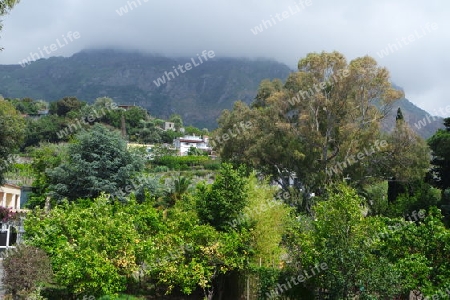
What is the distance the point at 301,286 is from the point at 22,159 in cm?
5131

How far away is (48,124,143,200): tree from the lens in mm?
24656

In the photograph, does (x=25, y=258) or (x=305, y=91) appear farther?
(x=305, y=91)

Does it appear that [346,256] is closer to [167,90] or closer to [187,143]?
[187,143]

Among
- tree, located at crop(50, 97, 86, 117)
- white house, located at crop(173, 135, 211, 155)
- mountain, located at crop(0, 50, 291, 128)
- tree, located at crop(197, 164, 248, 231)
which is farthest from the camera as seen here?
mountain, located at crop(0, 50, 291, 128)

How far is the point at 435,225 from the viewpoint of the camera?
9.82 m

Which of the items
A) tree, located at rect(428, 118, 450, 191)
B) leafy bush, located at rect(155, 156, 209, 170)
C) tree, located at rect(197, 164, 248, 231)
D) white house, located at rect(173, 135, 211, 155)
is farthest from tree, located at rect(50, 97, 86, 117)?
tree, located at rect(197, 164, 248, 231)

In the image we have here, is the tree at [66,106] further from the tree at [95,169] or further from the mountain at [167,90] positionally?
the mountain at [167,90]

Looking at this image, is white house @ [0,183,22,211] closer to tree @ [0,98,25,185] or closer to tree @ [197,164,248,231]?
tree @ [0,98,25,185]

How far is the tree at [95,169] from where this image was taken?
24656 millimetres

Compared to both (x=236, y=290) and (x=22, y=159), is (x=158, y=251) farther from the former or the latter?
(x=22, y=159)

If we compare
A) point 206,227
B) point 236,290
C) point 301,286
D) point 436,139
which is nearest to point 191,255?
point 206,227

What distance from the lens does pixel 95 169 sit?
24984 millimetres

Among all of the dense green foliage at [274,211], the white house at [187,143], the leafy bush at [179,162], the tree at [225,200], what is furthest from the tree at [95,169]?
the white house at [187,143]

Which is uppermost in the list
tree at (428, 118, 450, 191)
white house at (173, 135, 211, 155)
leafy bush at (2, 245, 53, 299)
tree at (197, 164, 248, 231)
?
white house at (173, 135, 211, 155)
